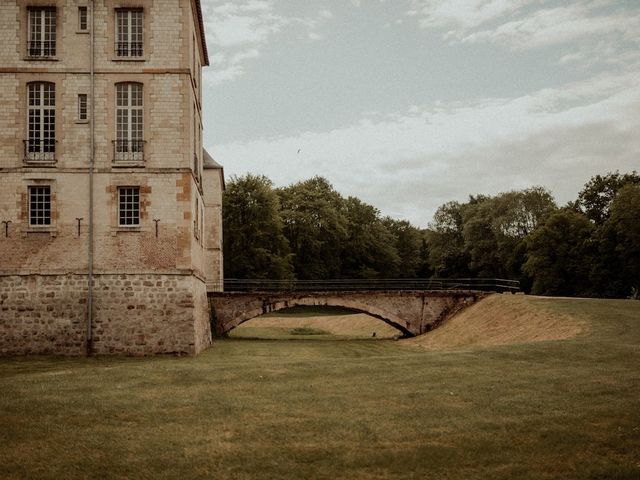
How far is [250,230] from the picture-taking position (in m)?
56.8

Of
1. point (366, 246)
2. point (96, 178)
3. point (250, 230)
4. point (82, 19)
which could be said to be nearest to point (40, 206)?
point (96, 178)

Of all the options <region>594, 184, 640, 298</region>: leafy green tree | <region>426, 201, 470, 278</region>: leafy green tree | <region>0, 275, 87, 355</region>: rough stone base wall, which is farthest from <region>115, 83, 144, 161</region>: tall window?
<region>426, 201, 470, 278</region>: leafy green tree

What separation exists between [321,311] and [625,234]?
28665 mm

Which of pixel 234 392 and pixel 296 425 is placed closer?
pixel 296 425

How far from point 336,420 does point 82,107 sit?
1686 cm

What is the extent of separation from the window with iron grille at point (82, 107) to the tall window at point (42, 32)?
5.80 ft

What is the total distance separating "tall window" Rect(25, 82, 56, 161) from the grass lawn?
963 cm

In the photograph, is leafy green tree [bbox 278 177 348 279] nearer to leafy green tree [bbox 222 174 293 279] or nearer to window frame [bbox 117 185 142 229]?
leafy green tree [bbox 222 174 293 279]

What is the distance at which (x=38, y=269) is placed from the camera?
2242 cm

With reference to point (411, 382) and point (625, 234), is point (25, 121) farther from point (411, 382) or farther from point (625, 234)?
point (625, 234)

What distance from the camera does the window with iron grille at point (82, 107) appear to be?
22.9 metres

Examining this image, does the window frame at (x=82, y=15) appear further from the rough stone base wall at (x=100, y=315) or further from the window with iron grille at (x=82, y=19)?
the rough stone base wall at (x=100, y=315)

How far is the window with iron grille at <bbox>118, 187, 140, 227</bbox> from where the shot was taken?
74.8 feet

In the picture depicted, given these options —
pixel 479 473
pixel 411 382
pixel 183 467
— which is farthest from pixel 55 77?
pixel 479 473
